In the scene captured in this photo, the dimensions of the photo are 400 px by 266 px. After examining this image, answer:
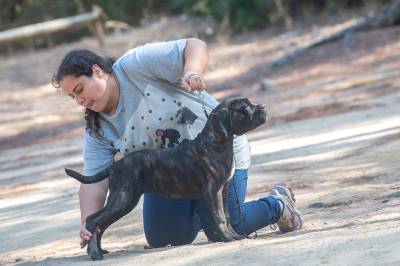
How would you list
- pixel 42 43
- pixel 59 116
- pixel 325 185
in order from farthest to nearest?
1. pixel 42 43
2. pixel 59 116
3. pixel 325 185

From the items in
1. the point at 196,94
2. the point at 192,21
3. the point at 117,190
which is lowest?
the point at 117,190

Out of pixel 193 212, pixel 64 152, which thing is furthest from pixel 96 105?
pixel 64 152

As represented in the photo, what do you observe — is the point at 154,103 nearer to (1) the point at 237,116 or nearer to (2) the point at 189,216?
(1) the point at 237,116

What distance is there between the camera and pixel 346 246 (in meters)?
4.41

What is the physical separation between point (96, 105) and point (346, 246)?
1516 mm

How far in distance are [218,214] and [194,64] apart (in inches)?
29.1

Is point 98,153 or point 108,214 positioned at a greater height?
point 98,153

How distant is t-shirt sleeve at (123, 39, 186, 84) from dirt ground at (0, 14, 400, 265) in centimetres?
87

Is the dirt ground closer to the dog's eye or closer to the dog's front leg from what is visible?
the dog's front leg

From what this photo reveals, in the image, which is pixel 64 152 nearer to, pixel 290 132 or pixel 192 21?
pixel 290 132

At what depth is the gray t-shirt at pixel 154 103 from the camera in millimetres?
5238

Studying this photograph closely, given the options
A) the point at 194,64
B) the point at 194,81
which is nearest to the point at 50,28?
the point at 194,64

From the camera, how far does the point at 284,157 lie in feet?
29.5

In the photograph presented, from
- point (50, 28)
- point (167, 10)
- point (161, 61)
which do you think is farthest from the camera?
point (167, 10)
